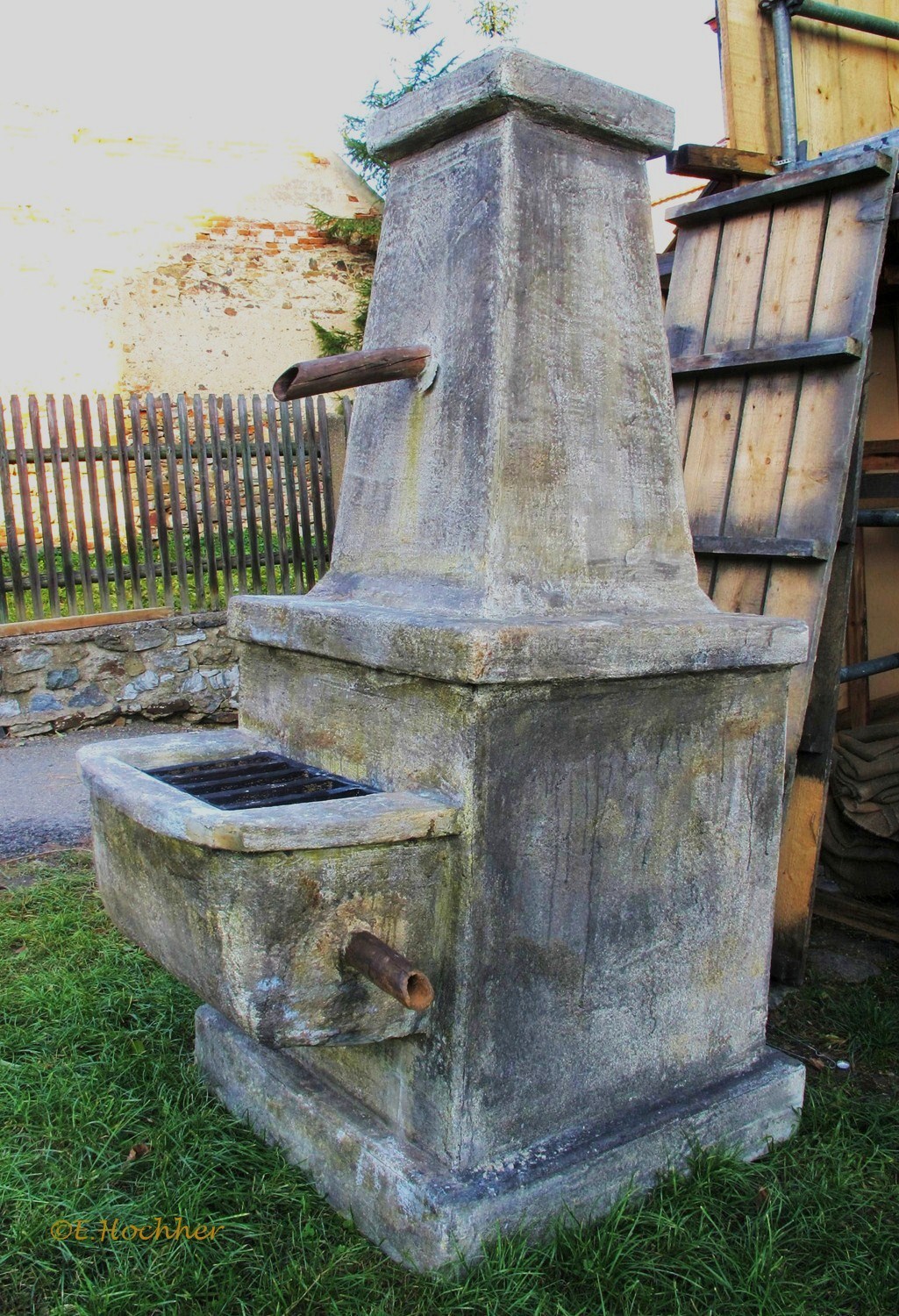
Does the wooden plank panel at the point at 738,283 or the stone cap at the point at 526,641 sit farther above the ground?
the wooden plank panel at the point at 738,283

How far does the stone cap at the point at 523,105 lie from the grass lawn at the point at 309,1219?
7.54 ft

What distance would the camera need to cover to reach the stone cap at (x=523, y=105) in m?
2.10

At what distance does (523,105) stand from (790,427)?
1.48 meters

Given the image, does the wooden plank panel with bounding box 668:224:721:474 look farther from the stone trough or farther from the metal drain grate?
the metal drain grate

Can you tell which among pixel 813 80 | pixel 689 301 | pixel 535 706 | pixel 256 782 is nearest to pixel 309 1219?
pixel 256 782

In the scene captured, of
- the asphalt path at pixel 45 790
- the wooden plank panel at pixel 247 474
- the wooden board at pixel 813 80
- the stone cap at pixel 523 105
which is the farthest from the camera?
the wooden plank panel at pixel 247 474

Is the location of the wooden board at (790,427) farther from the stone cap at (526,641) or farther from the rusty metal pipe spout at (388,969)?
the rusty metal pipe spout at (388,969)

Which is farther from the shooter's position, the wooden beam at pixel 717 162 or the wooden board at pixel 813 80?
the wooden board at pixel 813 80

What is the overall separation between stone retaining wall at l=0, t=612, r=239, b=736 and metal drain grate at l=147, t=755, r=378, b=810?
4636mm

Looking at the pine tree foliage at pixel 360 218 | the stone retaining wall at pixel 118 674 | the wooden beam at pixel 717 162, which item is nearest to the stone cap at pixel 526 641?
the wooden beam at pixel 717 162

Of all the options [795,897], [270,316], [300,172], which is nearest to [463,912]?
[795,897]

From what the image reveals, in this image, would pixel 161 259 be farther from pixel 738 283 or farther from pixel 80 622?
pixel 738 283

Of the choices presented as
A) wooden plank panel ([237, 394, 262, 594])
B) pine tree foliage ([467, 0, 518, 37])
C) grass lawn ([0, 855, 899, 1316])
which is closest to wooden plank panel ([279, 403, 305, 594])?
wooden plank panel ([237, 394, 262, 594])

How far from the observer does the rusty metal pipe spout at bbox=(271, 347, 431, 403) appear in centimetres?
215
